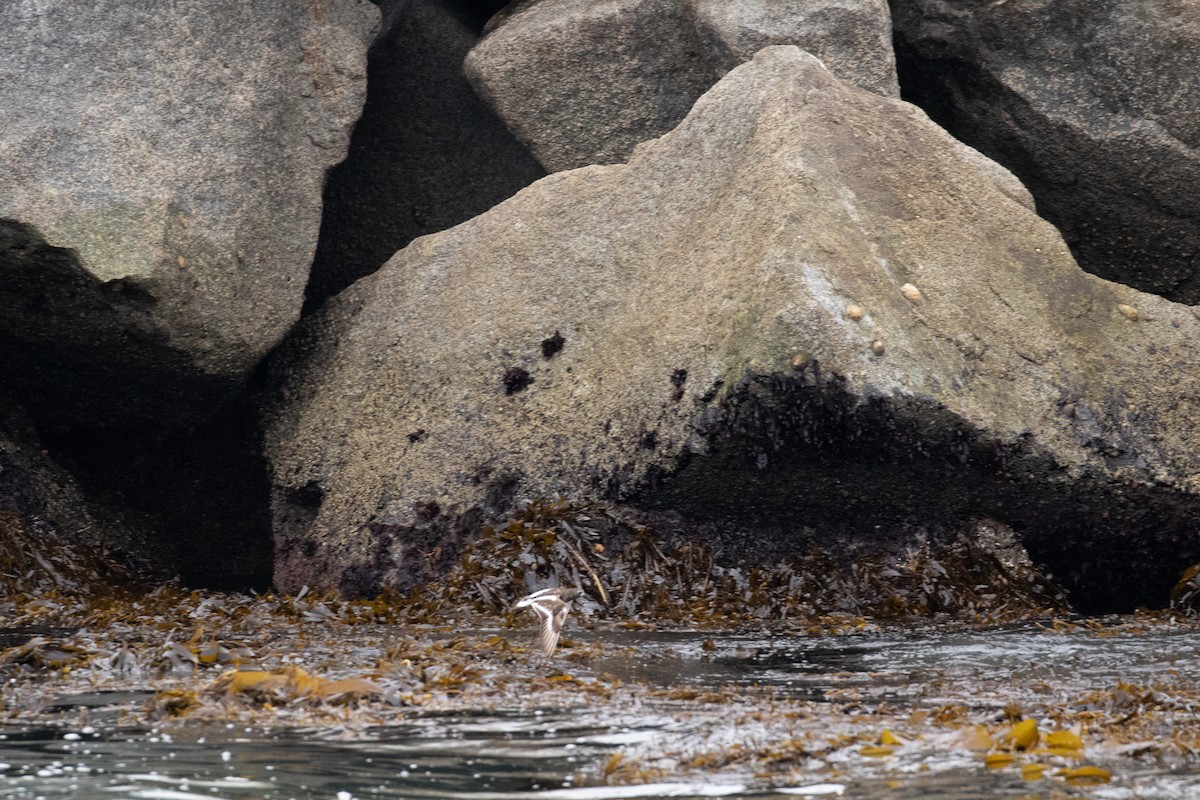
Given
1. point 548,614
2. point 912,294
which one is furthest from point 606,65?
point 548,614

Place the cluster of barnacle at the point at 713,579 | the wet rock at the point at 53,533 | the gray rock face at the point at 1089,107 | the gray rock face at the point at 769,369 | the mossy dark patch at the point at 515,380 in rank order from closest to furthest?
the gray rock face at the point at 769,369 < the cluster of barnacle at the point at 713,579 < the mossy dark patch at the point at 515,380 < the wet rock at the point at 53,533 < the gray rock face at the point at 1089,107

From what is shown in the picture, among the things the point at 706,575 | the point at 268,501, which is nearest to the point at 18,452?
the point at 268,501

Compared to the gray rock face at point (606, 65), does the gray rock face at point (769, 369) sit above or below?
below

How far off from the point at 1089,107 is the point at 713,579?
391 cm

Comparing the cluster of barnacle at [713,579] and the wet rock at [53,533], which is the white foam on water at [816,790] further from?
the wet rock at [53,533]

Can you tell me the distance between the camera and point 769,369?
5.74m

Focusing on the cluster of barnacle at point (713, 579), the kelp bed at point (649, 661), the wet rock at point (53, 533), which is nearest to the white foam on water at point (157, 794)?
the kelp bed at point (649, 661)

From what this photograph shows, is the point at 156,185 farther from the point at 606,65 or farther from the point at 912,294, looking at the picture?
the point at 912,294

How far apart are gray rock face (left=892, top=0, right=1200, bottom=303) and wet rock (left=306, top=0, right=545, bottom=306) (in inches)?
102

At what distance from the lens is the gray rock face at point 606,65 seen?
8023mm

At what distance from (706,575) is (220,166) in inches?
127

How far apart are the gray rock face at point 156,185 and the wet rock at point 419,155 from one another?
3.21 feet

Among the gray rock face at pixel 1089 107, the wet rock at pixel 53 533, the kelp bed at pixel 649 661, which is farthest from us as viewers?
the gray rock face at pixel 1089 107

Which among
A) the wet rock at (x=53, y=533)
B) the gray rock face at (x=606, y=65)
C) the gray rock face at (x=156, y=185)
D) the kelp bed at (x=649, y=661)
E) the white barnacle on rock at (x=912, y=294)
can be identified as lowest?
the kelp bed at (x=649, y=661)
